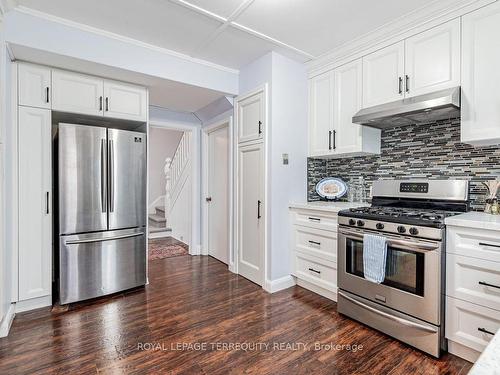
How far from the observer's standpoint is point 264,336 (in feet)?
7.10

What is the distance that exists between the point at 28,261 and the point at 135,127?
5.87 feet

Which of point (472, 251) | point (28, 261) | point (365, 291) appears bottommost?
point (365, 291)

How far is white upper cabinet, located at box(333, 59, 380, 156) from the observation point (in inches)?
111

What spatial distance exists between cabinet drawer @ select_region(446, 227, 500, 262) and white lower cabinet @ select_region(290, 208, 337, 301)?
3.18 ft

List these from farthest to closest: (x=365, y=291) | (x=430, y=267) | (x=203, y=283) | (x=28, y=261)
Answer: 1. (x=203, y=283)
2. (x=28, y=261)
3. (x=365, y=291)
4. (x=430, y=267)

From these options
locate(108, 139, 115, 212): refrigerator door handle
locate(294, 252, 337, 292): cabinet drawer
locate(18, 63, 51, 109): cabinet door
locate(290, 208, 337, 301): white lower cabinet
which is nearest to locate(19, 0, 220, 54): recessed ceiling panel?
locate(18, 63, 51, 109): cabinet door

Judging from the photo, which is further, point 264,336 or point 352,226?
point 352,226

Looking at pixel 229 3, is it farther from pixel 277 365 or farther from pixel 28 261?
pixel 28 261

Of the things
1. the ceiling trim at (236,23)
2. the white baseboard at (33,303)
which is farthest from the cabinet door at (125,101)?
the white baseboard at (33,303)

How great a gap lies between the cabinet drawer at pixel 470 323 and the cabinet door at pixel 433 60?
1630mm

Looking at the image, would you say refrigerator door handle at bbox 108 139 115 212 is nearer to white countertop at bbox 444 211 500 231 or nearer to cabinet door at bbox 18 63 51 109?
cabinet door at bbox 18 63 51 109

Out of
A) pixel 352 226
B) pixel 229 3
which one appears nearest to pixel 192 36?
pixel 229 3

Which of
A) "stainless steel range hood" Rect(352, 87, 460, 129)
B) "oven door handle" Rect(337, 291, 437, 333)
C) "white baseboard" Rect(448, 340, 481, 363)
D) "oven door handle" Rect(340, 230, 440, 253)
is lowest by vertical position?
"white baseboard" Rect(448, 340, 481, 363)

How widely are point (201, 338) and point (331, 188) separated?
2127 mm
